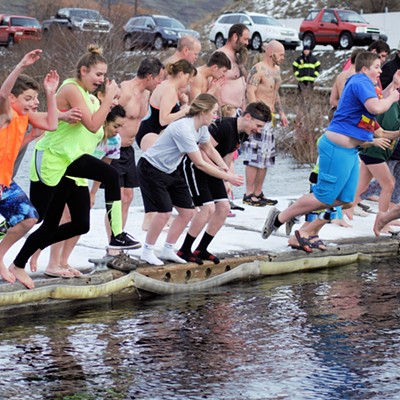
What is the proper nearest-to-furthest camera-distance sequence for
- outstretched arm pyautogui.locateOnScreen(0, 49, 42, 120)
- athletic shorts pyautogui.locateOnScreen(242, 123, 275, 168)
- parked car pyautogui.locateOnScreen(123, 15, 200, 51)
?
outstretched arm pyautogui.locateOnScreen(0, 49, 42, 120), athletic shorts pyautogui.locateOnScreen(242, 123, 275, 168), parked car pyautogui.locateOnScreen(123, 15, 200, 51)

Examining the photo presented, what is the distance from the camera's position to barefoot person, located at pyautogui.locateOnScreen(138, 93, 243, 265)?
30.4ft

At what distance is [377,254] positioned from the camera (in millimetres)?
11242

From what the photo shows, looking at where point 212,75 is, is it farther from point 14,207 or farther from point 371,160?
point 14,207

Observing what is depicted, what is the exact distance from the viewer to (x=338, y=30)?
41.1 meters

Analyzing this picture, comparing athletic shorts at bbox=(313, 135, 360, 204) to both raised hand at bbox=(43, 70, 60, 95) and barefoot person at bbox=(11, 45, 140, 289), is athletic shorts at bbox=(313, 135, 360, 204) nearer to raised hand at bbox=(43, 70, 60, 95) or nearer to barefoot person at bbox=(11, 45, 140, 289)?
barefoot person at bbox=(11, 45, 140, 289)

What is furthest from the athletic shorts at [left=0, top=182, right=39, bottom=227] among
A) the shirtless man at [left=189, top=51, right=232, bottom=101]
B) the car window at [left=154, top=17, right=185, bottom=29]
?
the car window at [left=154, top=17, right=185, bottom=29]

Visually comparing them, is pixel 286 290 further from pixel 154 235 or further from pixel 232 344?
pixel 232 344

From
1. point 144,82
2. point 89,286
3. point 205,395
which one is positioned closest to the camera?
point 205,395

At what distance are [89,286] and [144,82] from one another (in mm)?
2366

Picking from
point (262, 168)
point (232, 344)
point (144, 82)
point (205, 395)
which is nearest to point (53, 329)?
point (232, 344)

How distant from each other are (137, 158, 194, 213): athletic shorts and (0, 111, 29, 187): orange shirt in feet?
5.20

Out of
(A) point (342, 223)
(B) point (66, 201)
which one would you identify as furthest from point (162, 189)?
(A) point (342, 223)

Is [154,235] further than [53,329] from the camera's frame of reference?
Yes

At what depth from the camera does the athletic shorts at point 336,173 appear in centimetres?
1026
